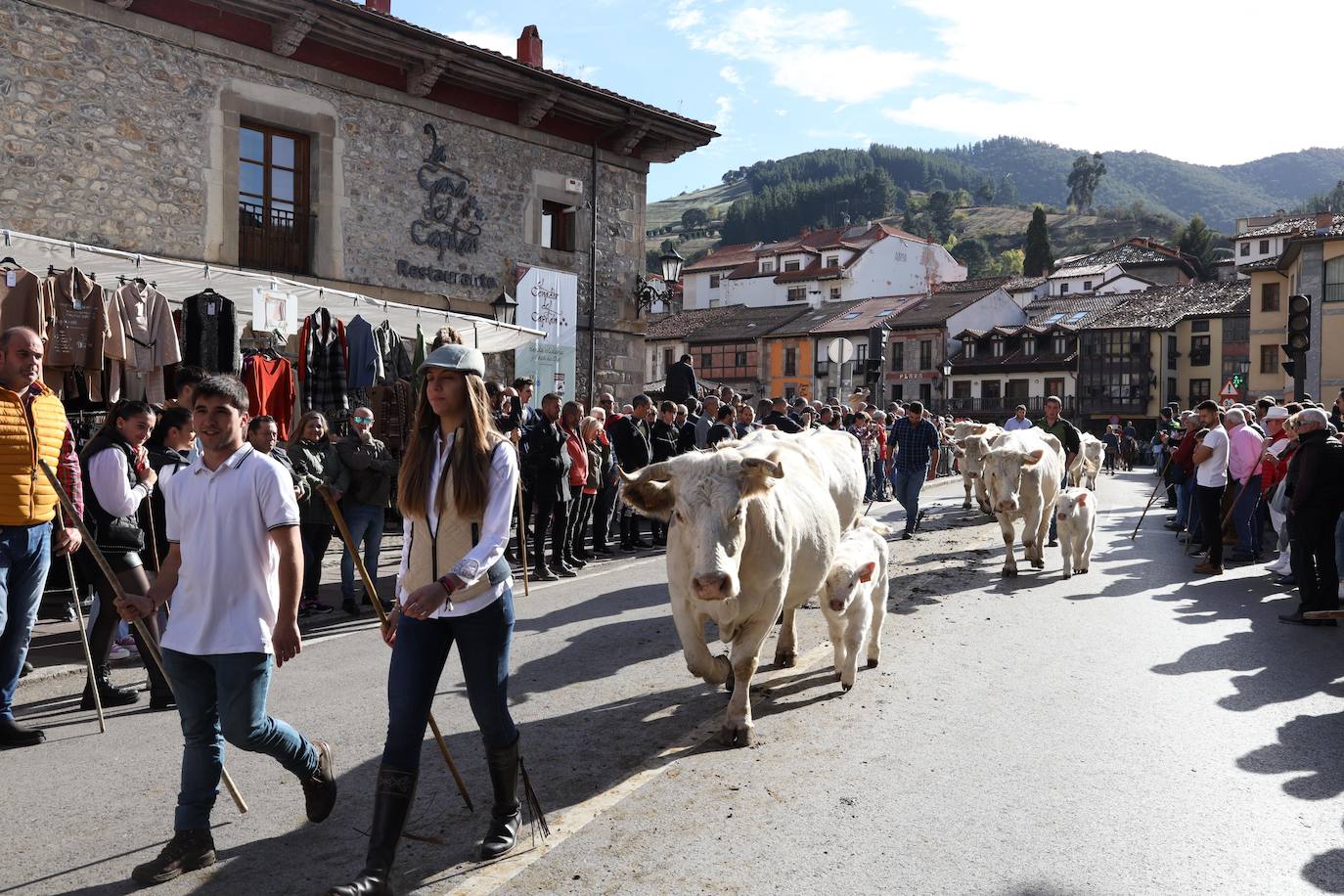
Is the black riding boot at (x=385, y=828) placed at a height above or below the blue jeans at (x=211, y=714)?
below

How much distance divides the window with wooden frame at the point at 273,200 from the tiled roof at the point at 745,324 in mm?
57134

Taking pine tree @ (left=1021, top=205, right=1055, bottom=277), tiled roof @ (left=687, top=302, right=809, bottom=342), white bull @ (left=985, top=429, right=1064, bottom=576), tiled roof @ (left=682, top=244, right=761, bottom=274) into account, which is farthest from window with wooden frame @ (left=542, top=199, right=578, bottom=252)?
pine tree @ (left=1021, top=205, right=1055, bottom=277)

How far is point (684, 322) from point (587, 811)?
74243 millimetres

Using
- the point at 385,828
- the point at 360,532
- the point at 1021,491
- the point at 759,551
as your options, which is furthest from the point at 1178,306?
the point at 385,828

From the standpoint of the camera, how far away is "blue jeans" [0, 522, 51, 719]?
540cm

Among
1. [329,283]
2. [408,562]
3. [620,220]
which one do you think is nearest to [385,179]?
[329,283]

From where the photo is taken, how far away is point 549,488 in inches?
447

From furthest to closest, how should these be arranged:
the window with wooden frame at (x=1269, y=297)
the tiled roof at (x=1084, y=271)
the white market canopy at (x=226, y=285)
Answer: the tiled roof at (x=1084, y=271)
the window with wooden frame at (x=1269, y=297)
the white market canopy at (x=226, y=285)

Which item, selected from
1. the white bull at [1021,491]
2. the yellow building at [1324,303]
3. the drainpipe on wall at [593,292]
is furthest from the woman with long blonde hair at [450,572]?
the yellow building at [1324,303]

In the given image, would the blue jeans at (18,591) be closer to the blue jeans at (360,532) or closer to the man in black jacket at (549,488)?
the blue jeans at (360,532)

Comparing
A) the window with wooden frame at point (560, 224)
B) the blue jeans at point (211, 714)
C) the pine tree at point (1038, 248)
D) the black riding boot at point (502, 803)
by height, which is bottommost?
the black riding boot at point (502, 803)

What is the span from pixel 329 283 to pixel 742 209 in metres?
148

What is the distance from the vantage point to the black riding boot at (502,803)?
401 centimetres

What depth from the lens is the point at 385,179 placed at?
16.9 m
